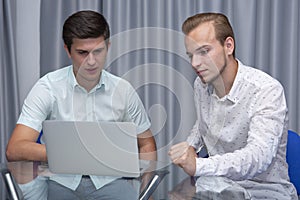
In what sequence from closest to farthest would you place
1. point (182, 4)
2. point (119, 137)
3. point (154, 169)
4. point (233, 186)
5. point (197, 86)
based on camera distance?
1. point (119, 137)
2. point (233, 186)
3. point (154, 169)
4. point (197, 86)
5. point (182, 4)

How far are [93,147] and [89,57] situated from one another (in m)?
0.75

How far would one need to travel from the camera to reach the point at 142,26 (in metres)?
3.10

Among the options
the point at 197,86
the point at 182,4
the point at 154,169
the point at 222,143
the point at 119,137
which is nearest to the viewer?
the point at 119,137

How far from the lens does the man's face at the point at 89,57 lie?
7.35ft

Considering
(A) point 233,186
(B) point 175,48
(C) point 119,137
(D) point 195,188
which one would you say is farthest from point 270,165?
(B) point 175,48

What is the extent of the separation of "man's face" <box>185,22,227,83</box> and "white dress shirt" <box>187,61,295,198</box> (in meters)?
0.10

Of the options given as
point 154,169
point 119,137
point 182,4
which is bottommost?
point 154,169

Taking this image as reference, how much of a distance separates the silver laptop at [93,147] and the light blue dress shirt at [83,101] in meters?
0.60

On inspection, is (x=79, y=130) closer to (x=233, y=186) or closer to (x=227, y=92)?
(x=233, y=186)

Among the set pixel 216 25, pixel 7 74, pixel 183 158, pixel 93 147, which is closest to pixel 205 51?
pixel 216 25

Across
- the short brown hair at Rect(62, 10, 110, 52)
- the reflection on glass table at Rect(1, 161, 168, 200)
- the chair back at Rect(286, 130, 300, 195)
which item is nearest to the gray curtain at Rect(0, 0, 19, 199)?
the short brown hair at Rect(62, 10, 110, 52)

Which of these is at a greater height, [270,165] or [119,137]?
[119,137]

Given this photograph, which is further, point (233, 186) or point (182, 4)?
point (182, 4)

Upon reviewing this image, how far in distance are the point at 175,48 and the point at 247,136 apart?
124 centimetres
